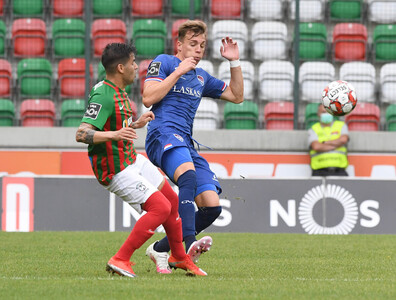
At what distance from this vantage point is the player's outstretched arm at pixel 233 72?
21.9 feet

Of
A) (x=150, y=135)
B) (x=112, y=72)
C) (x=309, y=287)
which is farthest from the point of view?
(x=150, y=135)

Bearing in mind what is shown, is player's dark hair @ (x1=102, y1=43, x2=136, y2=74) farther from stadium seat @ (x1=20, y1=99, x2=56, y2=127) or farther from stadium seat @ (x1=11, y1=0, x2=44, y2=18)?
stadium seat @ (x1=11, y1=0, x2=44, y2=18)

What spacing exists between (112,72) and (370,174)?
27.1 feet

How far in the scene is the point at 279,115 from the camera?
13852 millimetres

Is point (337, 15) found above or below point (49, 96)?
above

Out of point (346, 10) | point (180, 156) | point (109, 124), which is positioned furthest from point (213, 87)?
point (346, 10)

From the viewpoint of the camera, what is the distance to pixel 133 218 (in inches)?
448

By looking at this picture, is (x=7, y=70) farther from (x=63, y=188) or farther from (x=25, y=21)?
(x=63, y=188)

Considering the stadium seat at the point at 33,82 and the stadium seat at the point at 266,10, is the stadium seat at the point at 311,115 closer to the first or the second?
the stadium seat at the point at 266,10

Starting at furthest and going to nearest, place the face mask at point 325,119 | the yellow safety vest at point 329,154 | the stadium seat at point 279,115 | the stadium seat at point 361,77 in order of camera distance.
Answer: the stadium seat at point 361,77 → the stadium seat at point 279,115 → the yellow safety vest at point 329,154 → the face mask at point 325,119

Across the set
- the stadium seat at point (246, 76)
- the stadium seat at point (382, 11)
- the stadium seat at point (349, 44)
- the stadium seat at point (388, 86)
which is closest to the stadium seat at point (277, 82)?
the stadium seat at point (246, 76)

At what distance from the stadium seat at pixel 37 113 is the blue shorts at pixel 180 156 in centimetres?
788

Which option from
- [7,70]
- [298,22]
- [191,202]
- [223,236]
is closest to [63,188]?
[223,236]

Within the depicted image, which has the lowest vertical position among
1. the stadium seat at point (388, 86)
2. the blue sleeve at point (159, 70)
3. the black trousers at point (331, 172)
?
the black trousers at point (331, 172)
